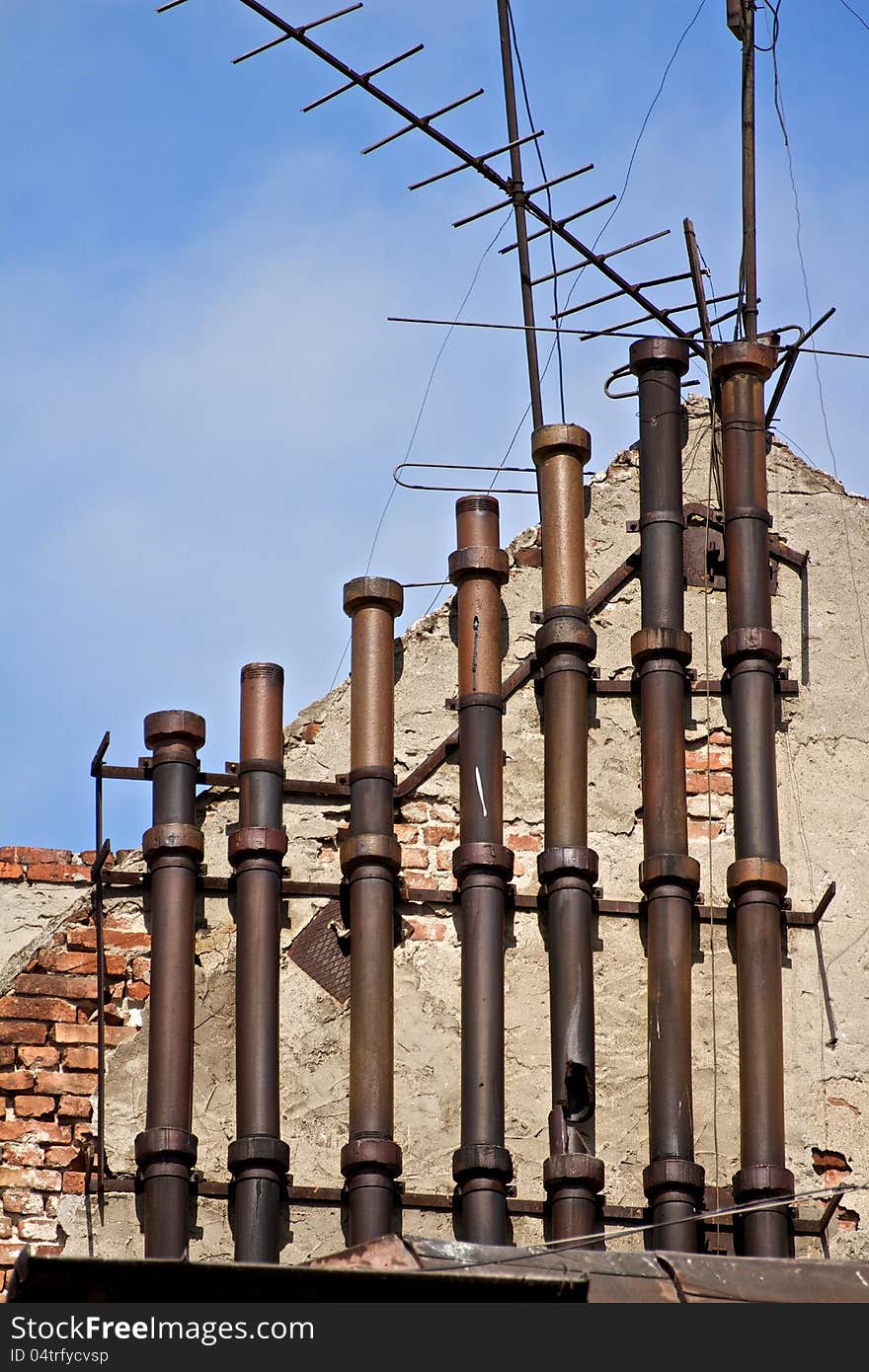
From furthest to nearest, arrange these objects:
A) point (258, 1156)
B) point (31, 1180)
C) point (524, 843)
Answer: point (524, 843) → point (31, 1180) → point (258, 1156)

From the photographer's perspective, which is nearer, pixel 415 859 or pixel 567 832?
pixel 567 832

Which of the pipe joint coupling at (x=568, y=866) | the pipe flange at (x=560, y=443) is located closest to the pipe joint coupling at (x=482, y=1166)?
the pipe joint coupling at (x=568, y=866)

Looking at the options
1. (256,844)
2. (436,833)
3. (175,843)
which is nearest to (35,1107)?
(175,843)

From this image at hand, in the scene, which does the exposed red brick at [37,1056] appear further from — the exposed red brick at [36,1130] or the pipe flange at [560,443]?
the pipe flange at [560,443]

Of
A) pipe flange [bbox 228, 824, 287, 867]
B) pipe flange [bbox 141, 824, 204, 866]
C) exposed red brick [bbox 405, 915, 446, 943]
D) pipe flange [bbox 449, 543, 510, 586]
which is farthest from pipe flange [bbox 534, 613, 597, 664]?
pipe flange [bbox 141, 824, 204, 866]

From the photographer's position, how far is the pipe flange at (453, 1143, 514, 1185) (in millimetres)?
8492

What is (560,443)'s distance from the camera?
32.3ft

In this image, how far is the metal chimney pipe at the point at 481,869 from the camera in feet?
27.9

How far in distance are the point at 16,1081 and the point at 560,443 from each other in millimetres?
3534

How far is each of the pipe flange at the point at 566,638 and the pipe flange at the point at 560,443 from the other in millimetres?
795

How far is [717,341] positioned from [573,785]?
228 centimetres

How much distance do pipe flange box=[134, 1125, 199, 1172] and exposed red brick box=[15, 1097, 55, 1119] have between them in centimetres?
45

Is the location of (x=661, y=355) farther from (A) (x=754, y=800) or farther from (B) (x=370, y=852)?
(B) (x=370, y=852)

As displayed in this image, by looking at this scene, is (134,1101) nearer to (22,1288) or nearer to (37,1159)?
(37,1159)
